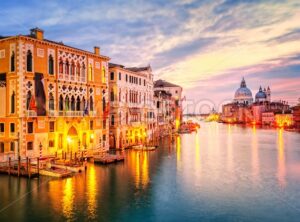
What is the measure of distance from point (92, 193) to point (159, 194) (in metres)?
4.54

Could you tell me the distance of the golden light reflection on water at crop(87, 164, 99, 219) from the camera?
1867 cm

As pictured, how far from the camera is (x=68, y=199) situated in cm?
2083

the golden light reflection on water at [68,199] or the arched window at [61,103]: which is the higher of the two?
the arched window at [61,103]

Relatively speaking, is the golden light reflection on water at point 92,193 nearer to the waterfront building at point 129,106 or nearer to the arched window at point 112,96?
the waterfront building at point 129,106

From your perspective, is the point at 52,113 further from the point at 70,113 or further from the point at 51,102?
the point at 70,113

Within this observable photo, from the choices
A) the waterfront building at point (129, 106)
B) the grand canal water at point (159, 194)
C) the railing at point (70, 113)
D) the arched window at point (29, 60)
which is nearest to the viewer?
the grand canal water at point (159, 194)

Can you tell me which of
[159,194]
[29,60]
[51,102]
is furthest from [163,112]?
[159,194]

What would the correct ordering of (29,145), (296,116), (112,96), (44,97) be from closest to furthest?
(29,145)
(44,97)
(112,96)
(296,116)

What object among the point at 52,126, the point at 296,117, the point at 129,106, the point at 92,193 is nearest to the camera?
the point at 92,193

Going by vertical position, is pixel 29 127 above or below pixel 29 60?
below

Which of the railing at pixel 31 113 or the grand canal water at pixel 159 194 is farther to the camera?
the railing at pixel 31 113

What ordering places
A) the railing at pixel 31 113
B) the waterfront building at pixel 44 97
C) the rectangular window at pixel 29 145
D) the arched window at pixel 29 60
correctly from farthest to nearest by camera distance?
the arched window at pixel 29 60, the rectangular window at pixel 29 145, the railing at pixel 31 113, the waterfront building at pixel 44 97

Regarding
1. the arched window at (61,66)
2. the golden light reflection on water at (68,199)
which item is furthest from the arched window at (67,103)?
the golden light reflection on water at (68,199)

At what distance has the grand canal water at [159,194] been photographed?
1833 cm
